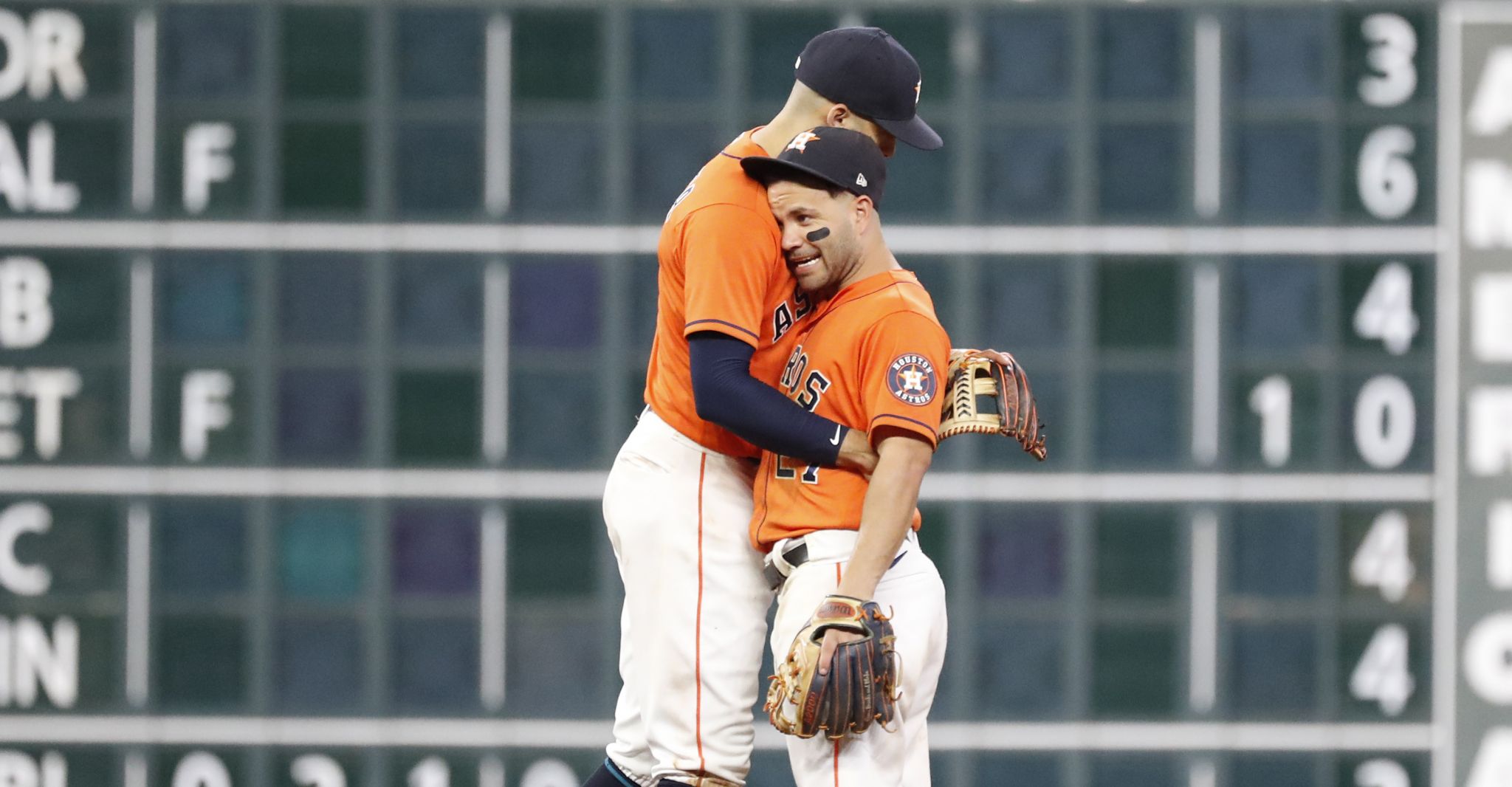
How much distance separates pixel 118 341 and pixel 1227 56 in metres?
4.12

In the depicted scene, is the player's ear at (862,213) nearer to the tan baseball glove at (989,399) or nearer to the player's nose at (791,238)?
the player's nose at (791,238)

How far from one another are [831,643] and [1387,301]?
13.9 feet

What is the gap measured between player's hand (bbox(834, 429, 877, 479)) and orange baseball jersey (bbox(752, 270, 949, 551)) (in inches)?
1.7

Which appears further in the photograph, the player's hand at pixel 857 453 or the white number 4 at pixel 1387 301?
the white number 4 at pixel 1387 301

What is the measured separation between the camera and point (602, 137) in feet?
22.7

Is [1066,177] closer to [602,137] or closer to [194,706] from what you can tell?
[602,137]

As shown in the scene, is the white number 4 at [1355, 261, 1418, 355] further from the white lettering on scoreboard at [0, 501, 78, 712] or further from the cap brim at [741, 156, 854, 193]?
the white lettering on scoreboard at [0, 501, 78, 712]

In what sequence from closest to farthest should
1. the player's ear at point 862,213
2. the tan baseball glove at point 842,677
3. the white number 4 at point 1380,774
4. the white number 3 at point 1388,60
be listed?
the tan baseball glove at point 842,677 → the player's ear at point 862,213 → the white number 3 at point 1388,60 → the white number 4 at point 1380,774

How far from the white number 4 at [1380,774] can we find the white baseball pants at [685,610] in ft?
13.3

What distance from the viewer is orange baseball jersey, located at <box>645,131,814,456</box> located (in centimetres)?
342

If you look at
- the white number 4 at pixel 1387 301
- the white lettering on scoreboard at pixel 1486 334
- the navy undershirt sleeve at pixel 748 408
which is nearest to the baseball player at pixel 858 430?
the navy undershirt sleeve at pixel 748 408

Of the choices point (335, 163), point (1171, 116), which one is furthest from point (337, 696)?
point (1171, 116)

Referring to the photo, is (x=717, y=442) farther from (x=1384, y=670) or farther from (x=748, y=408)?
(x=1384, y=670)

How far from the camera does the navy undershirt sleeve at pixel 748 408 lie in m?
3.38
